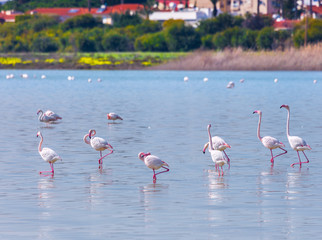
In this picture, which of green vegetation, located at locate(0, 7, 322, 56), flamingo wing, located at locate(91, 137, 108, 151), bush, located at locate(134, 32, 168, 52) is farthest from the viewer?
bush, located at locate(134, 32, 168, 52)

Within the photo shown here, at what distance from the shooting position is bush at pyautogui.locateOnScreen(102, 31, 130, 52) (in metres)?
125

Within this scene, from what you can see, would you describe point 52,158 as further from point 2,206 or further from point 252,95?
point 252,95

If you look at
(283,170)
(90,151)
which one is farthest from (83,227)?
(90,151)

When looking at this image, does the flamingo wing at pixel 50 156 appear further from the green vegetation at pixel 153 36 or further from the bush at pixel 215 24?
the bush at pixel 215 24

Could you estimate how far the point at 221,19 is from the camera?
13088cm

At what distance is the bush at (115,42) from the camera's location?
409 ft

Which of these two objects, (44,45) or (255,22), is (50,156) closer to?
(44,45)

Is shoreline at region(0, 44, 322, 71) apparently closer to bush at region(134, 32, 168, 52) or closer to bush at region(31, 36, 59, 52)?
bush at region(31, 36, 59, 52)

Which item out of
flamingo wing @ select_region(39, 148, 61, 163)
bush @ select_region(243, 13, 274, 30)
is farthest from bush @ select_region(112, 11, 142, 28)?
flamingo wing @ select_region(39, 148, 61, 163)

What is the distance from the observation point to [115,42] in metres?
126

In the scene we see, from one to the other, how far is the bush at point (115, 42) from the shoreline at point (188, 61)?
551 centimetres

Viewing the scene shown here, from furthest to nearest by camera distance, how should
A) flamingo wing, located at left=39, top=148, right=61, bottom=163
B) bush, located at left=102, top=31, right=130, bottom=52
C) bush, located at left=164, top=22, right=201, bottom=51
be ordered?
bush, located at left=102, top=31, right=130, bottom=52, bush, located at left=164, top=22, right=201, bottom=51, flamingo wing, located at left=39, top=148, right=61, bottom=163

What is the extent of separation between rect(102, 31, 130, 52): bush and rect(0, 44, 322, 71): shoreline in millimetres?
5507

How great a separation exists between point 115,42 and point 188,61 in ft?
122
